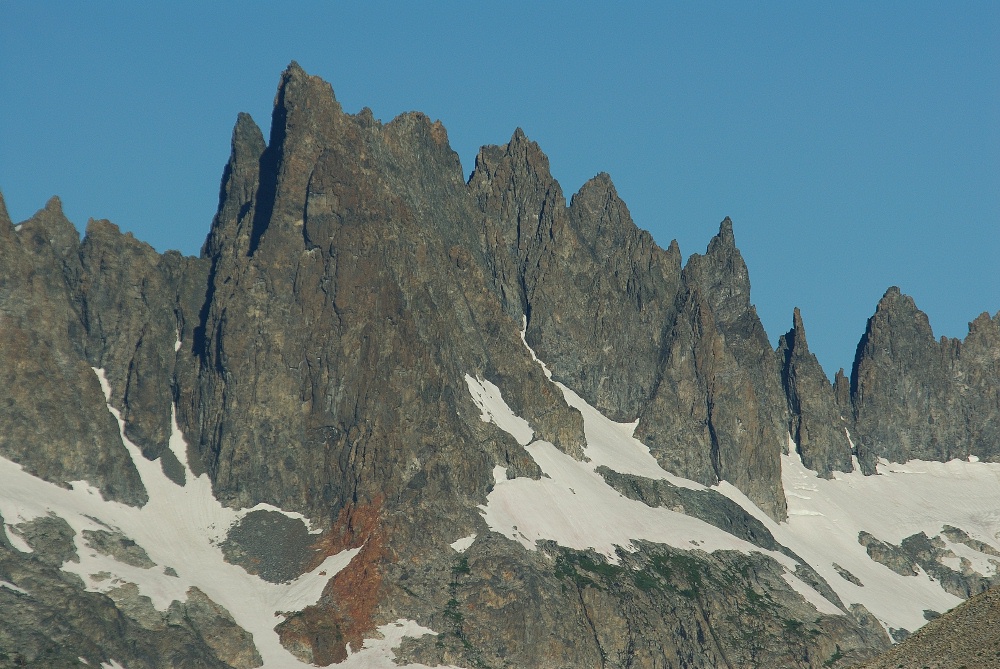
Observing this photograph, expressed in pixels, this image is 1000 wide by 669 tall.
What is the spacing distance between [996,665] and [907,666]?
23.0 feet

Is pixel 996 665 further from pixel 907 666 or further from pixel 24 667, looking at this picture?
pixel 24 667

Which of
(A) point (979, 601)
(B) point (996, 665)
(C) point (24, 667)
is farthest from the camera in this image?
(C) point (24, 667)

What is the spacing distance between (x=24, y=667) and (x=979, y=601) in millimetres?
119202

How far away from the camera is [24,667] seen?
19975 cm

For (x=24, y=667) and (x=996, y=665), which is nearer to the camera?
(x=996, y=665)

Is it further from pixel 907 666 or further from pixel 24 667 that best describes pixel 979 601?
pixel 24 667

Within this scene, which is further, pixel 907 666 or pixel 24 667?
pixel 24 667

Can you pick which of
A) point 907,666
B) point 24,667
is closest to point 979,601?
point 907,666

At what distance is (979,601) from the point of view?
124 m

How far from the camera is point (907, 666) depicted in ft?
393

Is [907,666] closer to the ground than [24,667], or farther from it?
closer to the ground

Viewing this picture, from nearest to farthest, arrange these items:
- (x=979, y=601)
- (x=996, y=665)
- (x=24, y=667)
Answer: (x=996, y=665)
(x=979, y=601)
(x=24, y=667)

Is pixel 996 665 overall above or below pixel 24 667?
below

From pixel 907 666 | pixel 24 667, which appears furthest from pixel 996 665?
pixel 24 667
